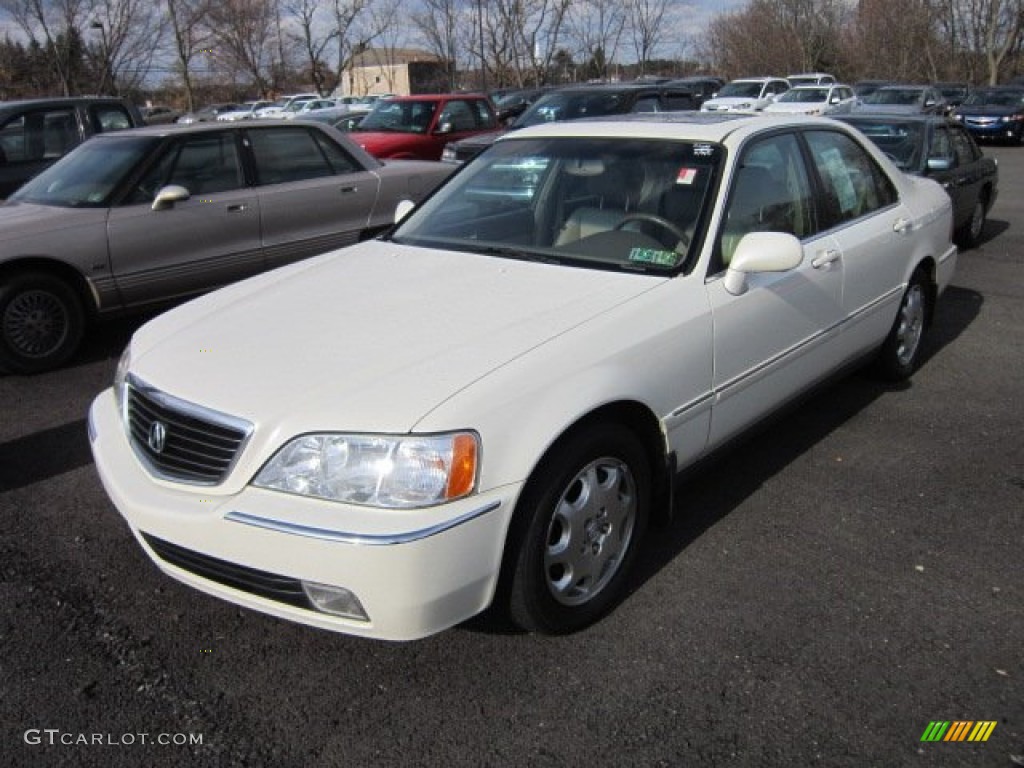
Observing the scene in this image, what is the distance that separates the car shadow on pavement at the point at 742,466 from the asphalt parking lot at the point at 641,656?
0.02 meters

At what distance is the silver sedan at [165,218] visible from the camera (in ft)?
19.2

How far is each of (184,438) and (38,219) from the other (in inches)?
164

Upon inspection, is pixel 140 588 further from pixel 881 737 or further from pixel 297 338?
pixel 881 737

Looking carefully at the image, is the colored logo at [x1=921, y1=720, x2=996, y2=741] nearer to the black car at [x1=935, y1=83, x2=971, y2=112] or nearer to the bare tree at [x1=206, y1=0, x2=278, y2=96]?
the black car at [x1=935, y1=83, x2=971, y2=112]

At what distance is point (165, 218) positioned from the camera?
6.32 m

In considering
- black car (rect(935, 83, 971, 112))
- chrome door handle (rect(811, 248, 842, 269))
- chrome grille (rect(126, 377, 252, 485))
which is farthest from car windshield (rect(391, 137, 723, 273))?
black car (rect(935, 83, 971, 112))

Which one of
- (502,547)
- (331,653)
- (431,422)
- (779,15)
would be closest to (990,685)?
(502,547)

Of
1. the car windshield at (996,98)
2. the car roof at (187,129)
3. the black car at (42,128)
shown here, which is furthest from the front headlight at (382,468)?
the car windshield at (996,98)

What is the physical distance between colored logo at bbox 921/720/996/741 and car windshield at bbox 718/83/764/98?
90.8 ft

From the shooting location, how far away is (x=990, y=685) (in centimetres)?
261

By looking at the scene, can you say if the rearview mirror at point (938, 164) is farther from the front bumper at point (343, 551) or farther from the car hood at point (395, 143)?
the front bumper at point (343, 551)

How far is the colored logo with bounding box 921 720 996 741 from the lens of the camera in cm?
241

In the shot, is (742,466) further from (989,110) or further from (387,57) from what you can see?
(387,57)

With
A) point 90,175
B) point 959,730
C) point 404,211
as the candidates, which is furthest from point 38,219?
point 959,730
